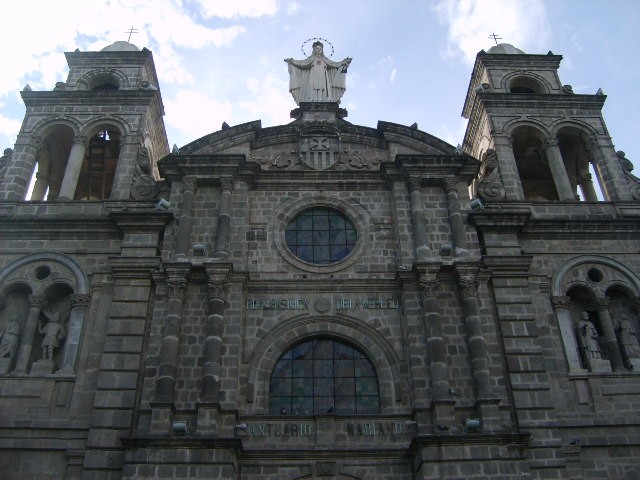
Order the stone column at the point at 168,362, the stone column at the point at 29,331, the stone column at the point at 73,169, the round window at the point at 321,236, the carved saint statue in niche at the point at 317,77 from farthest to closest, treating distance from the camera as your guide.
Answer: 1. the carved saint statue in niche at the point at 317,77
2. the stone column at the point at 73,169
3. the round window at the point at 321,236
4. the stone column at the point at 29,331
5. the stone column at the point at 168,362

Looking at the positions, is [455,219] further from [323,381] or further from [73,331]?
[73,331]

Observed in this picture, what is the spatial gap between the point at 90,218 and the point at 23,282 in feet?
8.23

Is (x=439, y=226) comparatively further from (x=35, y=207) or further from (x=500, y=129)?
(x=35, y=207)

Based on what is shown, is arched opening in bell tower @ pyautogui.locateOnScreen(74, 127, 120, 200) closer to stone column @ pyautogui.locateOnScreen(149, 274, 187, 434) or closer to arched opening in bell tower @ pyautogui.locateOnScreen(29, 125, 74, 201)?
arched opening in bell tower @ pyautogui.locateOnScreen(29, 125, 74, 201)

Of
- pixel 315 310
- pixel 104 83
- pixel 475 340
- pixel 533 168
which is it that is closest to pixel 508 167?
pixel 533 168

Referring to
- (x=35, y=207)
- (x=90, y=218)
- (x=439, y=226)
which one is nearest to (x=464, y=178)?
(x=439, y=226)

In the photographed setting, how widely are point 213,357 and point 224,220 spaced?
4.20 meters

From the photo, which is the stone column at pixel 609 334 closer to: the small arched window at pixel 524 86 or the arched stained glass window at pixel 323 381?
the arched stained glass window at pixel 323 381

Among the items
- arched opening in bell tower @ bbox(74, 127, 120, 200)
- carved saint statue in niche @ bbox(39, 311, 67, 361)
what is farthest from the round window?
arched opening in bell tower @ bbox(74, 127, 120, 200)

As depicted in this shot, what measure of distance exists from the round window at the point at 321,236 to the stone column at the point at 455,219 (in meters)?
2.77

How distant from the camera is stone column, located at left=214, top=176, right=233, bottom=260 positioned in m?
18.9

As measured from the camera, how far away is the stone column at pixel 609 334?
1847 centimetres

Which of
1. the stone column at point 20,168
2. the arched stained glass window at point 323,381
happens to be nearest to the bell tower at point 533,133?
the arched stained glass window at point 323,381

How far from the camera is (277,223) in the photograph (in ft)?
66.2
